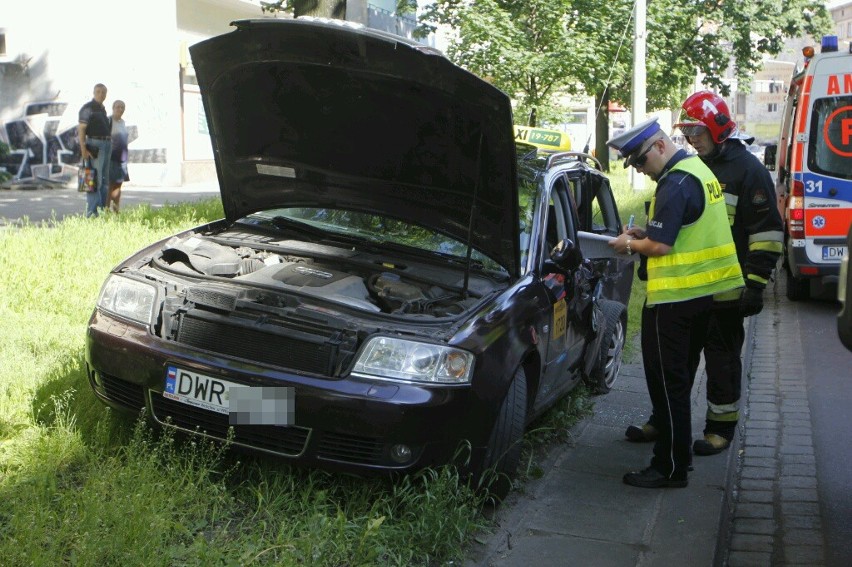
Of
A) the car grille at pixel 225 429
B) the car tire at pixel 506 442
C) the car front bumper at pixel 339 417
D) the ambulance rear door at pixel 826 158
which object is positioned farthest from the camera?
the ambulance rear door at pixel 826 158

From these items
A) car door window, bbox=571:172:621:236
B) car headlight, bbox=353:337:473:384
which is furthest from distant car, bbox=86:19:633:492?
car door window, bbox=571:172:621:236

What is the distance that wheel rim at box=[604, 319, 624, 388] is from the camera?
7.03 meters

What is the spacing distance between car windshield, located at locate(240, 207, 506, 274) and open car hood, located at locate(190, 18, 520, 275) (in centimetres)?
8

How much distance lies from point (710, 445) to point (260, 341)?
2.78 meters

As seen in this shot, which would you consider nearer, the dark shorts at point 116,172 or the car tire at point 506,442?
the car tire at point 506,442

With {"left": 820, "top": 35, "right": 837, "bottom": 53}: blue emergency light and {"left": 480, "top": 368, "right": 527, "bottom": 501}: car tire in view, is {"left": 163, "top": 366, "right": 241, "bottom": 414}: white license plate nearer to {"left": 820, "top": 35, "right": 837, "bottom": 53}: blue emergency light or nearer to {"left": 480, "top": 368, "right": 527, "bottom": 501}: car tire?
{"left": 480, "top": 368, "right": 527, "bottom": 501}: car tire

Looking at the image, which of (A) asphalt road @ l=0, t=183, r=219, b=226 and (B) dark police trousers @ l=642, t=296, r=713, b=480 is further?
(A) asphalt road @ l=0, t=183, r=219, b=226

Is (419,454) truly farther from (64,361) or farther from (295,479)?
(64,361)

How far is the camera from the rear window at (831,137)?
10773 mm

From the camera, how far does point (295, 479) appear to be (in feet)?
14.9

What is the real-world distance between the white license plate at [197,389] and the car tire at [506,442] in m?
1.11

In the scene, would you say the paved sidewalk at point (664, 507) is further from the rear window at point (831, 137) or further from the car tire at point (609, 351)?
the rear window at point (831, 137)

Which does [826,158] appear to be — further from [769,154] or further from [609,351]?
[609,351]

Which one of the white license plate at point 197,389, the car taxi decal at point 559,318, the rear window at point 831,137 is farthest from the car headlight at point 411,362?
the rear window at point 831,137
